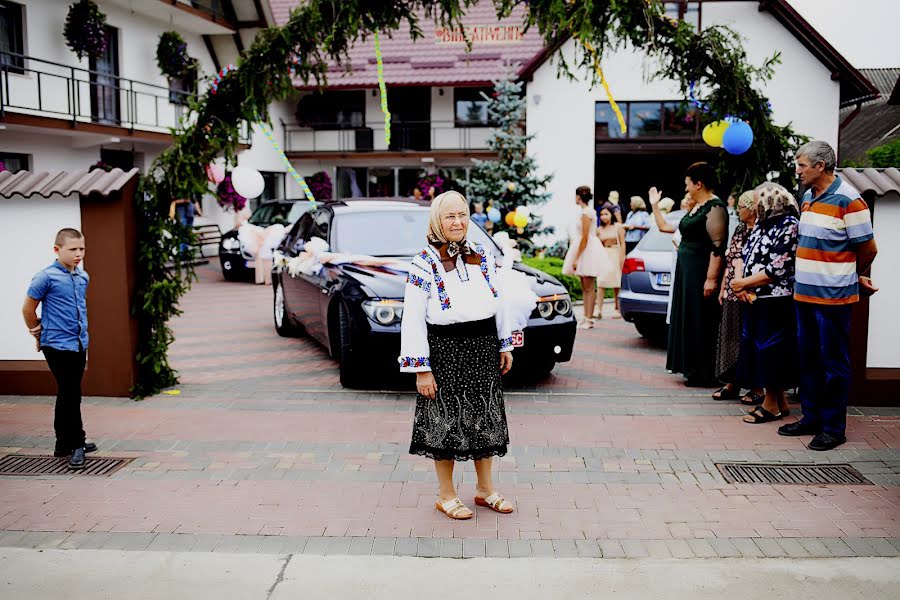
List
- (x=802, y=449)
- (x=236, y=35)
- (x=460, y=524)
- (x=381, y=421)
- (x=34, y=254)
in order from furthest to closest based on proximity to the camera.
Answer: (x=236, y=35) < (x=34, y=254) < (x=381, y=421) < (x=802, y=449) < (x=460, y=524)

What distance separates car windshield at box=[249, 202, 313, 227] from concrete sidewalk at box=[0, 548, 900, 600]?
1635cm

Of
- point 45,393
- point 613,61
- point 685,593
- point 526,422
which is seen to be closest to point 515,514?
point 685,593

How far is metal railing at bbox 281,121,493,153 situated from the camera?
31625 mm

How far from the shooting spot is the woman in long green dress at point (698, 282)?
8125mm

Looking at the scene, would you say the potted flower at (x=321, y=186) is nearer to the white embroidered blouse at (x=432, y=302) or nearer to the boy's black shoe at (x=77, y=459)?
the boy's black shoe at (x=77, y=459)

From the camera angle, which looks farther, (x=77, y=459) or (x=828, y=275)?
(x=828, y=275)

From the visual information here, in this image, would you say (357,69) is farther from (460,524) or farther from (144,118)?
(460,524)

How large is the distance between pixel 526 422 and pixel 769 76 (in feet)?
13.0

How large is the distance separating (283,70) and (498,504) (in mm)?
4626

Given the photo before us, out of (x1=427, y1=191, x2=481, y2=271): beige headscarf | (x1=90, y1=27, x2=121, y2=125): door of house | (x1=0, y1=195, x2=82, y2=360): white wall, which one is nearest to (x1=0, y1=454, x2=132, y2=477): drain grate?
(x1=0, y1=195, x2=82, y2=360): white wall

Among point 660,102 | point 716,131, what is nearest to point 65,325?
point 716,131

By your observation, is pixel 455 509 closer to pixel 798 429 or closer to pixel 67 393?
pixel 67 393

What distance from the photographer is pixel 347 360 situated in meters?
8.38

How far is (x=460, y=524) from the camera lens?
16.6 feet
